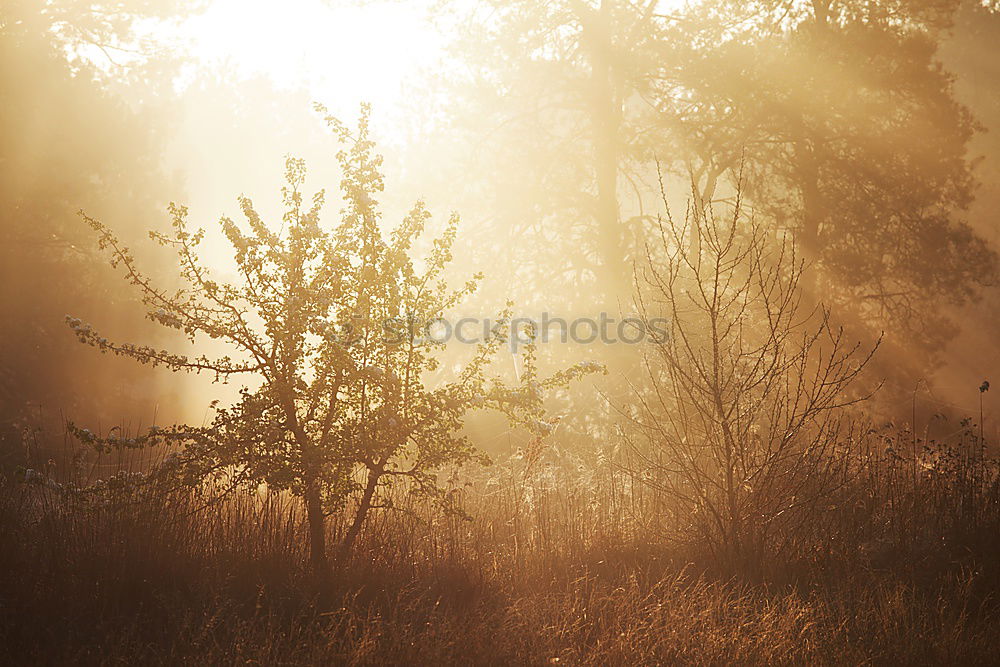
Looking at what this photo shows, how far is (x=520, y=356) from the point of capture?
1369 cm

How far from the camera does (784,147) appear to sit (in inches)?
507

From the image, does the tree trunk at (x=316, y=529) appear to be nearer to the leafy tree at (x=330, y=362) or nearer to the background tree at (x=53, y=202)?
the leafy tree at (x=330, y=362)

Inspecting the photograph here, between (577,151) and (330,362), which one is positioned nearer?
(330,362)

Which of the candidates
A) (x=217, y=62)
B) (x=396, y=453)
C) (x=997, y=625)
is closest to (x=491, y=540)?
(x=396, y=453)

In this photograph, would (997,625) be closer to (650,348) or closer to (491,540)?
(491,540)

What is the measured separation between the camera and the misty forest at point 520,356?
5.00 meters

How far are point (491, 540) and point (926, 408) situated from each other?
13.8 m

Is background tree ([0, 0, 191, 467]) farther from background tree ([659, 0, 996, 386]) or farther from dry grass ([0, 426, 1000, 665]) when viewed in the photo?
background tree ([659, 0, 996, 386])

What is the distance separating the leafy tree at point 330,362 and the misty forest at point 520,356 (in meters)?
0.03

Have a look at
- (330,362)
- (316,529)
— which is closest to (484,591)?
(316,529)

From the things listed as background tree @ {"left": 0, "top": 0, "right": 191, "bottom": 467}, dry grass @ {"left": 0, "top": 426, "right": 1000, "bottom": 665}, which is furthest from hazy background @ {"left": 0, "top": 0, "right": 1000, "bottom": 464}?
dry grass @ {"left": 0, "top": 426, "right": 1000, "bottom": 665}

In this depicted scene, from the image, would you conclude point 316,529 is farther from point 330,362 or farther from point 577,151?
point 577,151

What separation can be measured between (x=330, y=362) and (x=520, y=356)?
8.57 metres

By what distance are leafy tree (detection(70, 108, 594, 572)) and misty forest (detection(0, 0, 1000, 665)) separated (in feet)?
0.10
